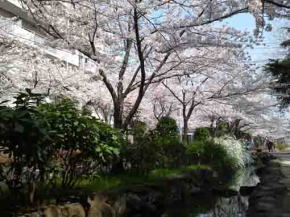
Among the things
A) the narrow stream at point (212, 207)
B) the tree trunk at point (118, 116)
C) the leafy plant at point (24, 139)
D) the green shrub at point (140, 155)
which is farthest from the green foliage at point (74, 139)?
the tree trunk at point (118, 116)

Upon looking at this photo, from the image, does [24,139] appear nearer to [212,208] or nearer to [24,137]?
[24,137]

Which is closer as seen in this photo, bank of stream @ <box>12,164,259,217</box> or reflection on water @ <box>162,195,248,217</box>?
bank of stream @ <box>12,164,259,217</box>

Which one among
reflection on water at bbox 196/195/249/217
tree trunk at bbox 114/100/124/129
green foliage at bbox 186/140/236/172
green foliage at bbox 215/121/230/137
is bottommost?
reflection on water at bbox 196/195/249/217

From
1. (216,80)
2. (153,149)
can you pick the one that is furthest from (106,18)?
(216,80)

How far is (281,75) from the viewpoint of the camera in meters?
18.6

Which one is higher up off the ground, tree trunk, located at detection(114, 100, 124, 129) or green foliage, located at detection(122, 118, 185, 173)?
tree trunk, located at detection(114, 100, 124, 129)

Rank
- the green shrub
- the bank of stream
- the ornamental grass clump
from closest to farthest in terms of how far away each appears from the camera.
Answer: the bank of stream
the green shrub
the ornamental grass clump

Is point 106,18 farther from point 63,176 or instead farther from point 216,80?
point 216,80

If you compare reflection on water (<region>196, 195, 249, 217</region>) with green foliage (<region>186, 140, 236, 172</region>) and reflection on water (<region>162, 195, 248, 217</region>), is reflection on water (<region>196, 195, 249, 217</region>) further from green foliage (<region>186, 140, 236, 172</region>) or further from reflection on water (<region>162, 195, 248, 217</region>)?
green foliage (<region>186, 140, 236, 172</region>)

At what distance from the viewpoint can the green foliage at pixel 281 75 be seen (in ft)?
56.5

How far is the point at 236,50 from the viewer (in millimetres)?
13680

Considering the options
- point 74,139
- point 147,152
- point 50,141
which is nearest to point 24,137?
point 50,141

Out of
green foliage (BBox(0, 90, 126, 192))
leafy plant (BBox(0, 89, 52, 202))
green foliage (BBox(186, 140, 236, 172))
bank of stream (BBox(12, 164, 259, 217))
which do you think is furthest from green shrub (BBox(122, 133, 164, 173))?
green foliage (BBox(186, 140, 236, 172))

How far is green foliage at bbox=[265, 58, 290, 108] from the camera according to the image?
17219mm
